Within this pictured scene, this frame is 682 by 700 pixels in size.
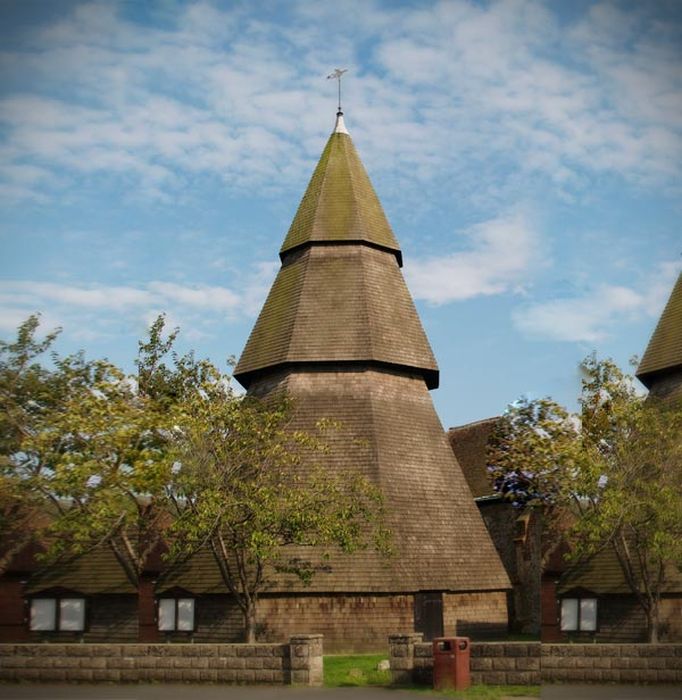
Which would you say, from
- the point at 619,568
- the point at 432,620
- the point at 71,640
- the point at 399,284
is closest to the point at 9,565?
the point at 71,640

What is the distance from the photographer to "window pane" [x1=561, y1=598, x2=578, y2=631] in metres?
34.5

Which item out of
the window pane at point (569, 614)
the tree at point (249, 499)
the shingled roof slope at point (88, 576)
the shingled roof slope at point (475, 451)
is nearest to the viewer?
the tree at point (249, 499)

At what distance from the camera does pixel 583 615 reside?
1353 inches

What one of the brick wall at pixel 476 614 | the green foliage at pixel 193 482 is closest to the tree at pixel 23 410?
the green foliage at pixel 193 482

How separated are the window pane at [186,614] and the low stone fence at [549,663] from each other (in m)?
12.7

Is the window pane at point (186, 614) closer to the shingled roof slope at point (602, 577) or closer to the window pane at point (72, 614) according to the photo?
the window pane at point (72, 614)

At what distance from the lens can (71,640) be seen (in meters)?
33.7

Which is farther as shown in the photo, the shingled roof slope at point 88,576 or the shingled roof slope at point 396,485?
the shingled roof slope at point 88,576

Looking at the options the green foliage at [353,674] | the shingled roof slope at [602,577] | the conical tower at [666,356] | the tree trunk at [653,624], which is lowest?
the green foliage at [353,674]

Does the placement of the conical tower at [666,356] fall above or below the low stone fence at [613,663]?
above

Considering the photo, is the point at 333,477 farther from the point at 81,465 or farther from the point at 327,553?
the point at 81,465

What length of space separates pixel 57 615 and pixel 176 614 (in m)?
4.41

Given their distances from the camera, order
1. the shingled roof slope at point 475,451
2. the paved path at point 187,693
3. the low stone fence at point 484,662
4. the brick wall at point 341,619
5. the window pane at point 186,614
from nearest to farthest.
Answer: the paved path at point 187,693 < the low stone fence at point 484,662 < the brick wall at point 341,619 < the window pane at point 186,614 < the shingled roof slope at point 475,451

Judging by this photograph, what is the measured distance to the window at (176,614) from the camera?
107 feet
